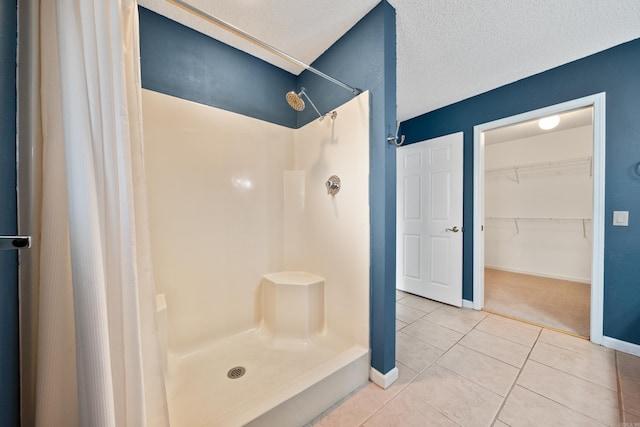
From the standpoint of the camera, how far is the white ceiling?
1.51 m

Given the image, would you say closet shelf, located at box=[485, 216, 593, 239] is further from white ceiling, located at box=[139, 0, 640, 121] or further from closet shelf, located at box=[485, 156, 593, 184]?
white ceiling, located at box=[139, 0, 640, 121]

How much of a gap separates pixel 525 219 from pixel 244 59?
500 centimetres

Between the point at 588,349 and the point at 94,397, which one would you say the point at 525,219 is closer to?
the point at 588,349

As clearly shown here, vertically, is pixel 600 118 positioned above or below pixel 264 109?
below

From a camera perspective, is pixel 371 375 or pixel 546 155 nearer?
pixel 371 375

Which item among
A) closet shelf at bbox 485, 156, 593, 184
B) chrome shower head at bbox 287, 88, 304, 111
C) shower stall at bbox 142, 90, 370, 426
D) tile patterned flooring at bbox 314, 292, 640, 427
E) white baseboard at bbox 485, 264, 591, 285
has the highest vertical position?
chrome shower head at bbox 287, 88, 304, 111

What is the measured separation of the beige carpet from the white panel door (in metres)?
0.59

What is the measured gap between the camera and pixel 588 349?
1816 millimetres

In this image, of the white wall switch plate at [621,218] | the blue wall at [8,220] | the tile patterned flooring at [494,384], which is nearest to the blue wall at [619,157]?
the white wall switch plate at [621,218]

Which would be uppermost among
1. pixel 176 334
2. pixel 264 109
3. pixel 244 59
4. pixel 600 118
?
pixel 244 59

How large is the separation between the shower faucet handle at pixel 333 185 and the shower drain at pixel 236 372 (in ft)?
4.62

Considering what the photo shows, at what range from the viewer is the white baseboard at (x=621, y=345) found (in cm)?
174

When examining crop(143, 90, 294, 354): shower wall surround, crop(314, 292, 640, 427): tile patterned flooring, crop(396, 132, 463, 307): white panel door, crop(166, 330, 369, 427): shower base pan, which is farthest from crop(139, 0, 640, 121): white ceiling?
crop(314, 292, 640, 427): tile patterned flooring

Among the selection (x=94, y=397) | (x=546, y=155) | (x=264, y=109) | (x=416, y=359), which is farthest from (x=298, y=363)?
A: (x=546, y=155)
